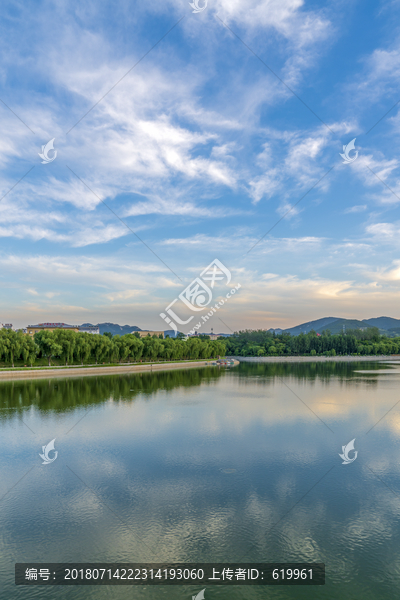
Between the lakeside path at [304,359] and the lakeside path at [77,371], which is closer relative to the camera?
the lakeside path at [77,371]

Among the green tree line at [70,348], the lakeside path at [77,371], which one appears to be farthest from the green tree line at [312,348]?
the lakeside path at [77,371]

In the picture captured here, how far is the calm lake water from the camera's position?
6363mm

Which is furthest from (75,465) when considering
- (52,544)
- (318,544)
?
(318,544)

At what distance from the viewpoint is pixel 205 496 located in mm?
8852

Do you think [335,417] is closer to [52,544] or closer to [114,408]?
[114,408]

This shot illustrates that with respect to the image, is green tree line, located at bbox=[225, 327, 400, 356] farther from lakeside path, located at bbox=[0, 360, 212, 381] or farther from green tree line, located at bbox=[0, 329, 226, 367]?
lakeside path, located at bbox=[0, 360, 212, 381]

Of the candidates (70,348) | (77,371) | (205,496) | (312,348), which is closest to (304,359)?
(312,348)

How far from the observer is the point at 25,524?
→ 7613 mm

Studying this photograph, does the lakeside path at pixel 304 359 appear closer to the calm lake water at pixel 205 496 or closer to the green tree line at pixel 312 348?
the green tree line at pixel 312 348

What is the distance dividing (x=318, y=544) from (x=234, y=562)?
1719 millimetres

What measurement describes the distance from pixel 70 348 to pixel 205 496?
3592 cm

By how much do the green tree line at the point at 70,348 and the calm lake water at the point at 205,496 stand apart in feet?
71.4

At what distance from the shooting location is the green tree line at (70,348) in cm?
3841

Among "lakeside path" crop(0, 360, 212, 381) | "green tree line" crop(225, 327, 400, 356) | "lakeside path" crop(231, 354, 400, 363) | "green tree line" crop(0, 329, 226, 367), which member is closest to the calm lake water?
"lakeside path" crop(0, 360, 212, 381)
